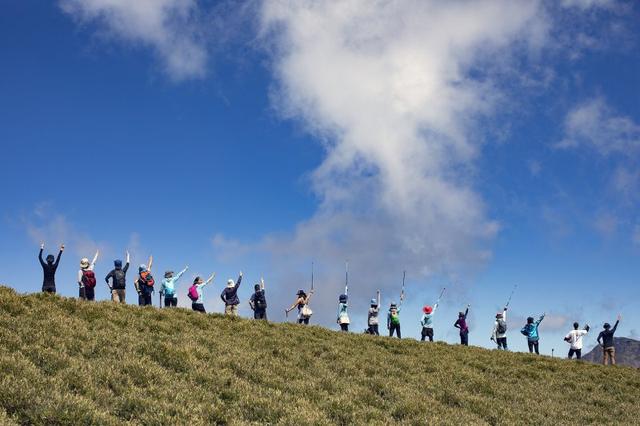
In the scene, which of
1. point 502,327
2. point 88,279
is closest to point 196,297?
point 88,279

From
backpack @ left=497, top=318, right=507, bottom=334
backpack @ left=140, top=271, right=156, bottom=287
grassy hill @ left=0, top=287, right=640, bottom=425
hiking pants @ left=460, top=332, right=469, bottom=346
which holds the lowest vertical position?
grassy hill @ left=0, top=287, right=640, bottom=425

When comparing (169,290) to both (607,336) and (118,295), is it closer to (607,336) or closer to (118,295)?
(118,295)

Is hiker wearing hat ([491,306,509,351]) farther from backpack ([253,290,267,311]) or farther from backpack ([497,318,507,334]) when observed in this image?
backpack ([253,290,267,311])

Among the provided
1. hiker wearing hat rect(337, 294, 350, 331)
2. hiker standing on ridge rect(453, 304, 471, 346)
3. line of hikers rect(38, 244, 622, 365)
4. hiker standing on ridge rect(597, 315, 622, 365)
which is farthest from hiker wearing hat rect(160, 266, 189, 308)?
hiker standing on ridge rect(597, 315, 622, 365)

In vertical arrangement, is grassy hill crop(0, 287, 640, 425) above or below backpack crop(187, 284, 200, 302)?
below

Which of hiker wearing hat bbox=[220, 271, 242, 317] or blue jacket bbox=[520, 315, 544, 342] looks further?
blue jacket bbox=[520, 315, 544, 342]

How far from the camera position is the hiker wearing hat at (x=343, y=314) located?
3073cm

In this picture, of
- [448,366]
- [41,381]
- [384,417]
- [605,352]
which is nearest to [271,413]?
[384,417]

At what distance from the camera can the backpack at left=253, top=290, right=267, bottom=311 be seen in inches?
1129

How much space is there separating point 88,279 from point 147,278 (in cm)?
270

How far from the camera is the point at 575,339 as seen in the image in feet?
105

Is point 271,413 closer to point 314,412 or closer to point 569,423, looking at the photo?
point 314,412

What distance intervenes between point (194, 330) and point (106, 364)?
6720 millimetres

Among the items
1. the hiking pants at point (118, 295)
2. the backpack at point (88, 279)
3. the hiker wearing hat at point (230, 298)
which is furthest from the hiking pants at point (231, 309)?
the backpack at point (88, 279)
